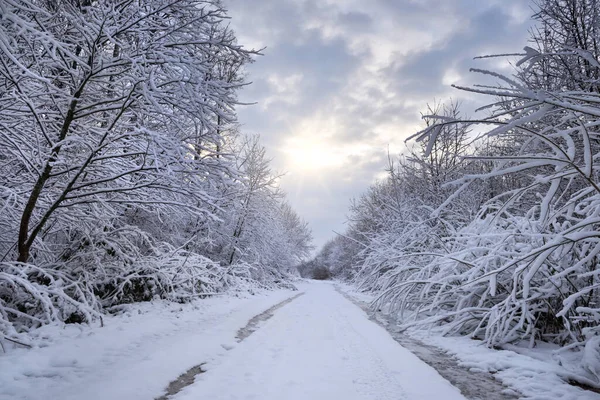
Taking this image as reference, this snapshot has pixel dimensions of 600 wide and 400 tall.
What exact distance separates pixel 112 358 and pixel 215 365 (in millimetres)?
1185

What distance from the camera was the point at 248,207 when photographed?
53.9 feet

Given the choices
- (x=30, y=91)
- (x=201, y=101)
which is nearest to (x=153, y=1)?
(x=201, y=101)

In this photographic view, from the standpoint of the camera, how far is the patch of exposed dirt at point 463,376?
2.63 m

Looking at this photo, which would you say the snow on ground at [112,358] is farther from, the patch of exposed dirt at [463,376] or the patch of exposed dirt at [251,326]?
the patch of exposed dirt at [463,376]

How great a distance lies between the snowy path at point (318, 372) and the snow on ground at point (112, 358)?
386mm

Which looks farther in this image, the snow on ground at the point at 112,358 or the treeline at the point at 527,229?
the snow on ground at the point at 112,358

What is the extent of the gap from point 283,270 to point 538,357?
18969 mm

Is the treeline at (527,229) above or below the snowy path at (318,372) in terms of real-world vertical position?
above

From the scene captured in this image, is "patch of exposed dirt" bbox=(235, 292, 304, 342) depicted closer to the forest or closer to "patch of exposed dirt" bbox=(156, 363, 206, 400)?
"patch of exposed dirt" bbox=(156, 363, 206, 400)

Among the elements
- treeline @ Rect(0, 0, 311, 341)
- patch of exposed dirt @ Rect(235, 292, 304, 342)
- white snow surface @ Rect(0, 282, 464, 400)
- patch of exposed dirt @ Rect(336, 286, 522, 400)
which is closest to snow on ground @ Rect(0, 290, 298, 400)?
white snow surface @ Rect(0, 282, 464, 400)

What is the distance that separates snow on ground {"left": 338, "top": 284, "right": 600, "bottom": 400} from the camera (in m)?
2.54

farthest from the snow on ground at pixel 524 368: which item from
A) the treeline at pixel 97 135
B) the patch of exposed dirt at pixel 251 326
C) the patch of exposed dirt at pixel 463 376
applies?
the treeline at pixel 97 135

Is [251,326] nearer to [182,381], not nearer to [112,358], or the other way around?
[112,358]

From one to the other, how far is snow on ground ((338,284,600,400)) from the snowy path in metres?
0.60
